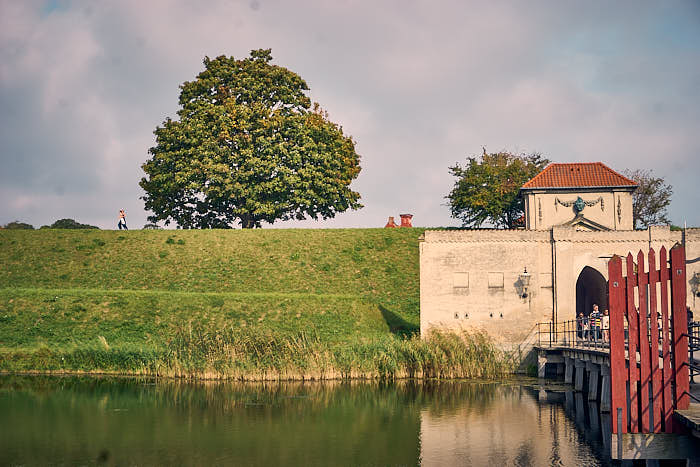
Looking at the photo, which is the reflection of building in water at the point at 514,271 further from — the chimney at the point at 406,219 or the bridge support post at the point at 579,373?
the chimney at the point at 406,219

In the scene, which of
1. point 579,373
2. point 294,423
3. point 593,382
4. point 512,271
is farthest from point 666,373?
point 512,271

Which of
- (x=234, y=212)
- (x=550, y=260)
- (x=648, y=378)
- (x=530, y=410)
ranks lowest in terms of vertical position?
(x=530, y=410)

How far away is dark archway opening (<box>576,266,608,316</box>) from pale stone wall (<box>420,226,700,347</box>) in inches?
187

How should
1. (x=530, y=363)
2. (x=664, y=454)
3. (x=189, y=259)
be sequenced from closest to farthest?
(x=664, y=454)
(x=530, y=363)
(x=189, y=259)

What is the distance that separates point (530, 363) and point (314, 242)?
23.4 m

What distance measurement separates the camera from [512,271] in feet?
122

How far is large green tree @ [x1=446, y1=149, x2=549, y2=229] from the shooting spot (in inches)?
2474

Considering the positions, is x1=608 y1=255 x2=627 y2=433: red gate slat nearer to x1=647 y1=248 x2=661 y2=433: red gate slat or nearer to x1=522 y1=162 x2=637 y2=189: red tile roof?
x1=647 y1=248 x2=661 y2=433: red gate slat

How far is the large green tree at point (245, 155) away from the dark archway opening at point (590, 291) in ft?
74.5

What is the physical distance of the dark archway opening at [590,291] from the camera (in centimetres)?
4268

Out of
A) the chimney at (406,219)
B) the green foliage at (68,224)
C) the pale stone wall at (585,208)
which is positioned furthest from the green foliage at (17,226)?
the pale stone wall at (585,208)

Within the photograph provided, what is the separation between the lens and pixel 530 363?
36031 mm

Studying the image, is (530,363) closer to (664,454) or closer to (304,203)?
(664,454)

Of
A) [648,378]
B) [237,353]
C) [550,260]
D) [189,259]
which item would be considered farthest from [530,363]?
[189,259]
